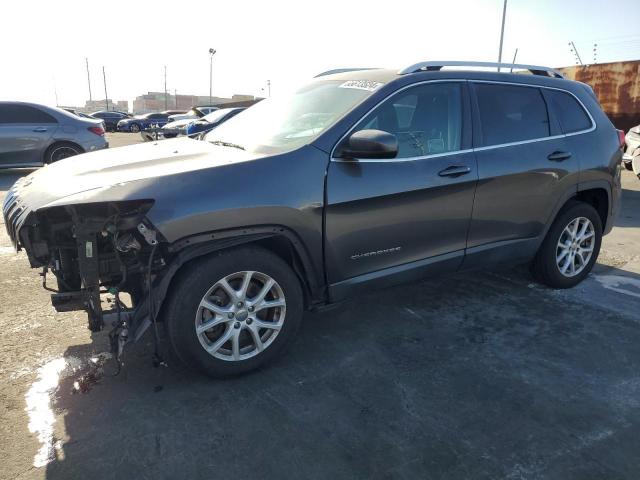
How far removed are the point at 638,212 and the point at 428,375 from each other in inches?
260

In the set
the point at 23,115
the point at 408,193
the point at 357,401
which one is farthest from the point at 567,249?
the point at 23,115

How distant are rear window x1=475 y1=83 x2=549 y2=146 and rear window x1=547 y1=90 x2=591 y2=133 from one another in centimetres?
16

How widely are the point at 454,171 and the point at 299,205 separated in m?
1.24

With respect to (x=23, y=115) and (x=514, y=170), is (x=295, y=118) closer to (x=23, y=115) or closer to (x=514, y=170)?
(x=514, y=170)

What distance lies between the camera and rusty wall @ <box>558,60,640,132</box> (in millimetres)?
14117

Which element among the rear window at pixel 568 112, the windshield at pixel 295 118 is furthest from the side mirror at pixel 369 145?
the rear window at pixel 568 112

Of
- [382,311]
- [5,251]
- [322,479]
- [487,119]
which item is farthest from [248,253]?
[5,251]

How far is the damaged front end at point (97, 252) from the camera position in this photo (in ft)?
8.54

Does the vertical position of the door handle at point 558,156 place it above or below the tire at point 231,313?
above

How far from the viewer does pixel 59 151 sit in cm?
1040

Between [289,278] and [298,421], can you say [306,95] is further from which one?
[298,421]

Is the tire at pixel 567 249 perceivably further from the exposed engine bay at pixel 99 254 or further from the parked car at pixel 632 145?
the parked car at pixel 632 145

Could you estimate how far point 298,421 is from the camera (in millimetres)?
2625

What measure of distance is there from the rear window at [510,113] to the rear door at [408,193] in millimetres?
193
